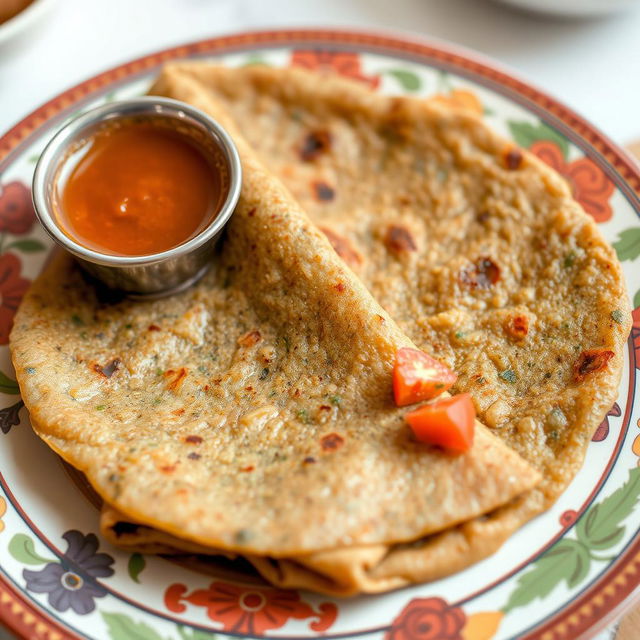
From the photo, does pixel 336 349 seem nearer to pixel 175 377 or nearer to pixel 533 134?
pixel 175 377

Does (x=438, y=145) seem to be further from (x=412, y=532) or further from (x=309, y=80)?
(x=412, y=532)

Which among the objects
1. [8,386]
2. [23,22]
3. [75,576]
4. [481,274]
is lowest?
[75,576]

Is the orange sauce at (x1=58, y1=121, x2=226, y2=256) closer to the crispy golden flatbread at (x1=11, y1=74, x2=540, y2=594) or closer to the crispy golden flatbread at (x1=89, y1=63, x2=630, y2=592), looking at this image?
the crispy golden flatbread at (x1=11, y1=74, x2=540, y2=594)

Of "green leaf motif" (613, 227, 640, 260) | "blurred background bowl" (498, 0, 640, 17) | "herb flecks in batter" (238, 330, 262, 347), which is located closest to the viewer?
→ "herb flecks in batter" (238, 330, 262, 347)

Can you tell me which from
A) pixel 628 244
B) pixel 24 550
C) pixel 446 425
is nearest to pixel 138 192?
pixel 24 550

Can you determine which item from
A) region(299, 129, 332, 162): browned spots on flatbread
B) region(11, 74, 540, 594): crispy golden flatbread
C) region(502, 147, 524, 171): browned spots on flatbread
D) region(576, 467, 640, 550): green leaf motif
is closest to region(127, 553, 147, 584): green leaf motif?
region(11, 74, 540, 594): crispy golden flatbread

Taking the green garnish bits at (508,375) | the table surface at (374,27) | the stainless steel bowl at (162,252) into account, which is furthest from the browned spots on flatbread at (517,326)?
the table surface at (374,27)

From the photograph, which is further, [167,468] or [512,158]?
[512,158]
